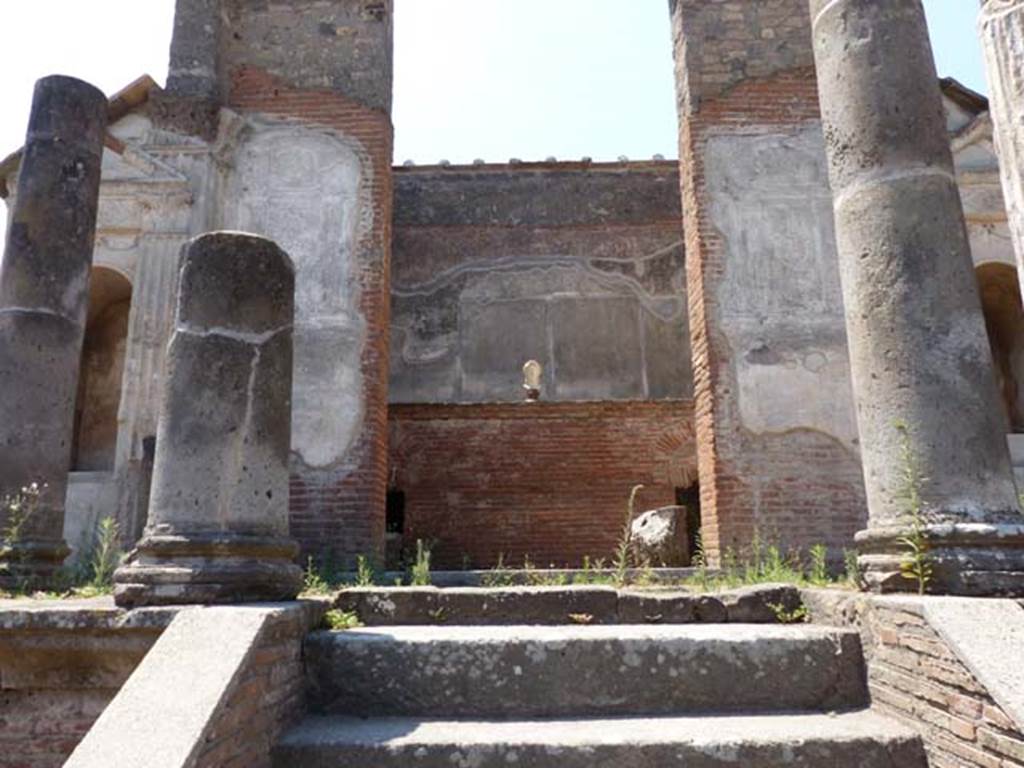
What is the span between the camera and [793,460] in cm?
786

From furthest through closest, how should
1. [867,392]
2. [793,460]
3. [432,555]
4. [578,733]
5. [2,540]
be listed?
[432,555], [793,460], [2,540], [867,392], [578,733]

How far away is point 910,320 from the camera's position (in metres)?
4.00

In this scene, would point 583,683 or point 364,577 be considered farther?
point 364,577

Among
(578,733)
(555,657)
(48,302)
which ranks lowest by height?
(578,733)

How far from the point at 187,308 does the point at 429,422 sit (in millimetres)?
7199

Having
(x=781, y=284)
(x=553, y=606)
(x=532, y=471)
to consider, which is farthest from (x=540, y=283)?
(x=553, y=606)

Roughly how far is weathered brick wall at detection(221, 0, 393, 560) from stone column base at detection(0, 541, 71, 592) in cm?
315

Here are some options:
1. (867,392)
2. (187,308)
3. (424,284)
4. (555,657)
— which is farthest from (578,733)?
(424,284)

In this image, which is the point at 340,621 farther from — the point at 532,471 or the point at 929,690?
the point at 532,471

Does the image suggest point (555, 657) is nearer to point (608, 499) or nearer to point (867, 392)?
point (867, 392)

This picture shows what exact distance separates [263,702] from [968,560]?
10.2 ft

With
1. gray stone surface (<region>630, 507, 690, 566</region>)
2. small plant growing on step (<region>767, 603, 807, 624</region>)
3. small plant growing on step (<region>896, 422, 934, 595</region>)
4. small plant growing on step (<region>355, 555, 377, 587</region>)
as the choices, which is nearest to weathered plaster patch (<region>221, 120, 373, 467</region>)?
small plant growing on step (<region>355, 555, 377, 587</region>)

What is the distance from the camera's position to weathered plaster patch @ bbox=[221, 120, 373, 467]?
26.3 ft

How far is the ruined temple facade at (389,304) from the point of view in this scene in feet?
26.0
